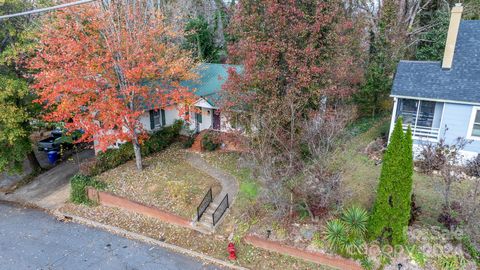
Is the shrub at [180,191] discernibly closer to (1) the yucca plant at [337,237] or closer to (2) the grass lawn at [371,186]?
(1) the yucca plant at [337,237]

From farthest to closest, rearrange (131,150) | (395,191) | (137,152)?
(131,150) → (137,152) → (395,191)

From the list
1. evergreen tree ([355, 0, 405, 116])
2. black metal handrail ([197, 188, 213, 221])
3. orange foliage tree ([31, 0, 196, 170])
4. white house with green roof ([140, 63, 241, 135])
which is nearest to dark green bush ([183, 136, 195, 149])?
white house with green roof ([140, 63, 241, 135])

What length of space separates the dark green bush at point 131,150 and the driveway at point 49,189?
239cm

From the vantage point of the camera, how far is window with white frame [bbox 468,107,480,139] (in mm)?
15007

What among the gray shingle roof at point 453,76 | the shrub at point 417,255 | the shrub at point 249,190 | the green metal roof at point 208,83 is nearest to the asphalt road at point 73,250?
the shrub at point 249,190

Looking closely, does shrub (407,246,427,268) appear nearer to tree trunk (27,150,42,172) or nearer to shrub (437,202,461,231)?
shrub (437,202,461,231)

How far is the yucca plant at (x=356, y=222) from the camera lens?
36.0 ft

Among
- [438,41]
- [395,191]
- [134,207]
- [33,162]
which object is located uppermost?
[438,41]

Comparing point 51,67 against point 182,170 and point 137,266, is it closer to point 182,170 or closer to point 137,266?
point 182,170

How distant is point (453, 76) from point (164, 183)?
597 inches

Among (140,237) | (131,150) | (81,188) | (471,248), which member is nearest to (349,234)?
(471,248)

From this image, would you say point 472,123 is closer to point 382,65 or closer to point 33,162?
point 382,65

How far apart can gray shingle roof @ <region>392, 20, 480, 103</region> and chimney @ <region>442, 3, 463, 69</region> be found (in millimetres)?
333

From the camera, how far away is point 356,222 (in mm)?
11062
